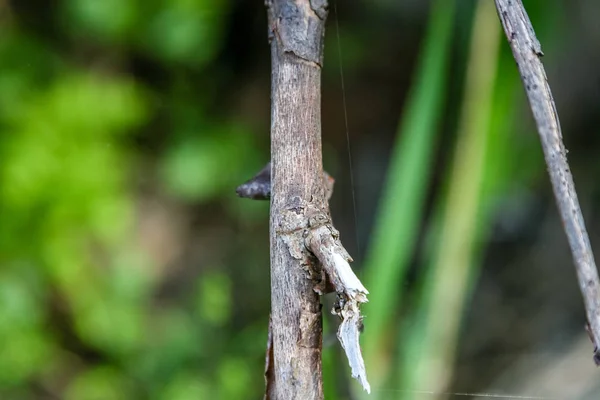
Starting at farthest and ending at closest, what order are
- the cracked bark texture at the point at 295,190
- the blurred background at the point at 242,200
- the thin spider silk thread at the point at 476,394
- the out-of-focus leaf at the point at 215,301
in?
the out-of-focus leaf at the point at 215,301 → the blurred background at the point at 242,200 → the thin spider silk thread at the point at 476,394 → the cracked bark texture at the point at 295,190

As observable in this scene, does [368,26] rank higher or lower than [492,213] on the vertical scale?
higher

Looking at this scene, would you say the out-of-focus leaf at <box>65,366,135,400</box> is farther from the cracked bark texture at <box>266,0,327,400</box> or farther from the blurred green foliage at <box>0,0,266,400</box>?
the cracked bark texture at <box>266,0,327,400</box>

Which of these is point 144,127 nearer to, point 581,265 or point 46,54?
point 46,54

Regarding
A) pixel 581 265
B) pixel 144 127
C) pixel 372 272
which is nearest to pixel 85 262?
pixel 144 127

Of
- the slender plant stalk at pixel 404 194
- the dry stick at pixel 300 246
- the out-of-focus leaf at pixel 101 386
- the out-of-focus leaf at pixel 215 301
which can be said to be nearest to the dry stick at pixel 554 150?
the dry stick at pixel 300 246

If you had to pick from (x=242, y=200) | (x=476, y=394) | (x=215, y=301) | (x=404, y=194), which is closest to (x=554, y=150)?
(x=404, y=194)

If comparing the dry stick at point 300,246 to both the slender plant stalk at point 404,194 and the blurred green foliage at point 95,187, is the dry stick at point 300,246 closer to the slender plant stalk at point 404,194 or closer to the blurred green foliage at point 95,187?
the slender plant stalk at point 404,194

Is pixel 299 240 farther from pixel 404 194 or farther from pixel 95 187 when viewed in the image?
pixel 95 187
